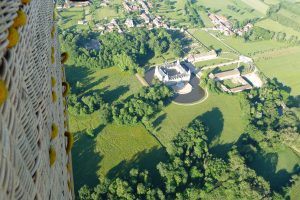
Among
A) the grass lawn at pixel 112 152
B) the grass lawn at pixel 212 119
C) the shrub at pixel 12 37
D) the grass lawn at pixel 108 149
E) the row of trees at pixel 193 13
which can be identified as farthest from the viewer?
the row of trees at pixel 193 13

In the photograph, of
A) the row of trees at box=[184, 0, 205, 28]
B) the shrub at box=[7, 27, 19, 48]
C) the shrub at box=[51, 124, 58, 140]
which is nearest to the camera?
the shrub at box=[7, 27, 19, 48]

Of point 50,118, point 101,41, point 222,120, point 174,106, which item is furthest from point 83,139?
point 50,118

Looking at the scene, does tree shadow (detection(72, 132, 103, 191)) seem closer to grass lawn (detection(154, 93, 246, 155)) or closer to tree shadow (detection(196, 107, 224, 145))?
grass lawn (detection(154, 93, 246, 155))

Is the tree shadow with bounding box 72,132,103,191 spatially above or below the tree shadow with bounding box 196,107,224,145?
above

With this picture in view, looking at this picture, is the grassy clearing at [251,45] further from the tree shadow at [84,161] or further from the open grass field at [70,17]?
the tree shadow at [84,161]

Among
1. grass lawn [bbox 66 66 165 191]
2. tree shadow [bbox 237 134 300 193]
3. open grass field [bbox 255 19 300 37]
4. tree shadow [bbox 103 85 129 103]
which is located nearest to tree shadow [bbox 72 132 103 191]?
grass lawn [bbox 66 66 165 191]

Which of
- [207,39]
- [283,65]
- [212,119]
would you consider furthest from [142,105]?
[207,39]

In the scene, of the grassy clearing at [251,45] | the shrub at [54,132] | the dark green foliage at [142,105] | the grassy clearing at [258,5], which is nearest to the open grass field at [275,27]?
the grassy clearing at [258,5]
